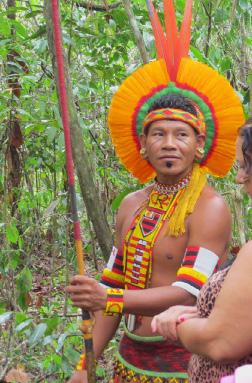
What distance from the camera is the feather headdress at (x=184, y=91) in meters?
2.17

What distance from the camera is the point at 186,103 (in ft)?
7.04

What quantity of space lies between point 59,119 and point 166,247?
3.61 ft

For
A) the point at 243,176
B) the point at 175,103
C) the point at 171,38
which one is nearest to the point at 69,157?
the point at 243,176

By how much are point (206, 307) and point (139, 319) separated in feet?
2.07

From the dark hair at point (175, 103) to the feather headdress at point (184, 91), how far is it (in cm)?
2

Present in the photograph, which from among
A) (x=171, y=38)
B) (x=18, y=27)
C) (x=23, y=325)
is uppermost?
(x=18, y=27)

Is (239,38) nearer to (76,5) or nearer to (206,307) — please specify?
(76,5)

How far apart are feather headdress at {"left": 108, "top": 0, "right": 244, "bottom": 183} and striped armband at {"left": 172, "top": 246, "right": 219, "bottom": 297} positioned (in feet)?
1.41

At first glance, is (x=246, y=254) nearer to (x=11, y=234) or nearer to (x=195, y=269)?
(x=195, y=269)

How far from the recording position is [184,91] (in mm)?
2182

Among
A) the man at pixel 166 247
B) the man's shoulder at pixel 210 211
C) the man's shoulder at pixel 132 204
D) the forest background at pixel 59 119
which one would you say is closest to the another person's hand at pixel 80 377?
the man at pixel 166 247

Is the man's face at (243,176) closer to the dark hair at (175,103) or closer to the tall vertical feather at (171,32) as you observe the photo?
the dark hair at (175,103)

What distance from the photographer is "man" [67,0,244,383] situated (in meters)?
1.96

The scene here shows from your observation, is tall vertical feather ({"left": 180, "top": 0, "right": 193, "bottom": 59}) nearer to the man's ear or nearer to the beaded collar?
the man's ear
